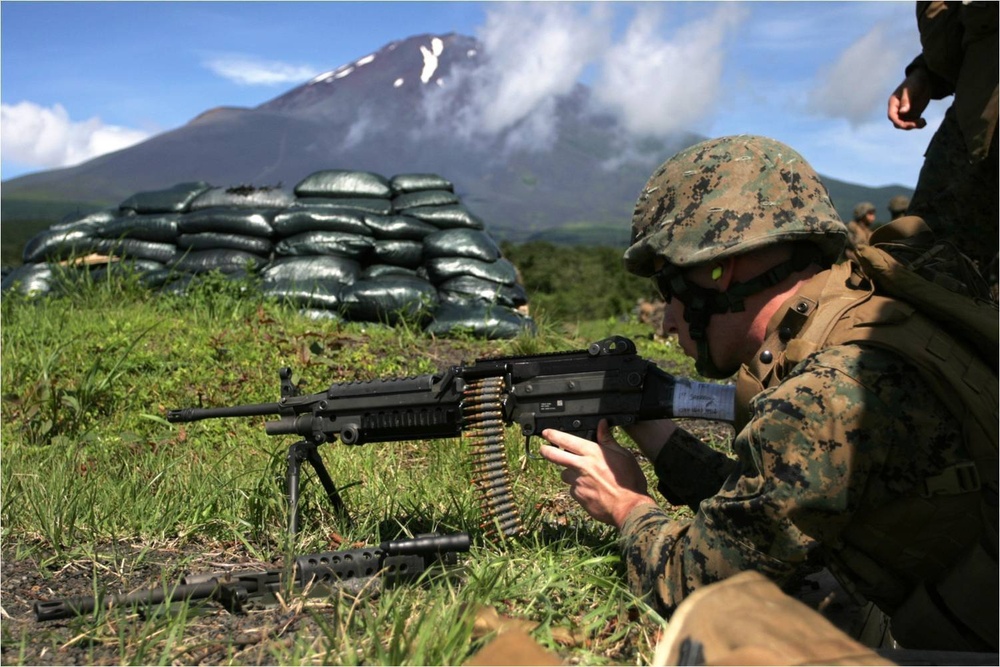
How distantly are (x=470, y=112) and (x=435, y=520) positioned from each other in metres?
145

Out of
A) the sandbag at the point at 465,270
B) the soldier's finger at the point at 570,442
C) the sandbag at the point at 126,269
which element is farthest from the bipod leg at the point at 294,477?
the sandbag at the point at 465,270

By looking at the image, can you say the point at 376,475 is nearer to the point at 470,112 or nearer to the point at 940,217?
the point at 940,217

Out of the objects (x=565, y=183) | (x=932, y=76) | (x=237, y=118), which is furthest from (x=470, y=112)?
(x=932, y=76)

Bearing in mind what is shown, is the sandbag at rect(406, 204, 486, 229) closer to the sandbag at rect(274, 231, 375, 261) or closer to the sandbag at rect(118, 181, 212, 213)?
the sandbag at rect(274, 231, 375, 261)

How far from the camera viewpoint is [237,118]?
400 ft

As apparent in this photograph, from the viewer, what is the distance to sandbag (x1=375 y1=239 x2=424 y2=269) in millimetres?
9703

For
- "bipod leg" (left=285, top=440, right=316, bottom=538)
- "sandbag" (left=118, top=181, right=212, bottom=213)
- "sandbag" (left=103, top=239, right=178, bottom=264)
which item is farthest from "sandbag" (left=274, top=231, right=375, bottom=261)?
"bipod leg" (left=285, top=440, right=316, bottom=538)

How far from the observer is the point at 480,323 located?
7.96m

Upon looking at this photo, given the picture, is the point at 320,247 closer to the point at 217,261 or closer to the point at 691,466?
the point at 217,261

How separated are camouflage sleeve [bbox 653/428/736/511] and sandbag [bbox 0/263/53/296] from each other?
685cm

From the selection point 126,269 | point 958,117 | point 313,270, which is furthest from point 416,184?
point 958,117

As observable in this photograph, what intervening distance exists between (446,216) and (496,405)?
22.7ft

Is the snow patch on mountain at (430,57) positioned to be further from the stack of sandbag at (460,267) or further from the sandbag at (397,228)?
the sandbag at (397,228)

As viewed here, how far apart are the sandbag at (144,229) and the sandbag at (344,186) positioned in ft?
4.81
